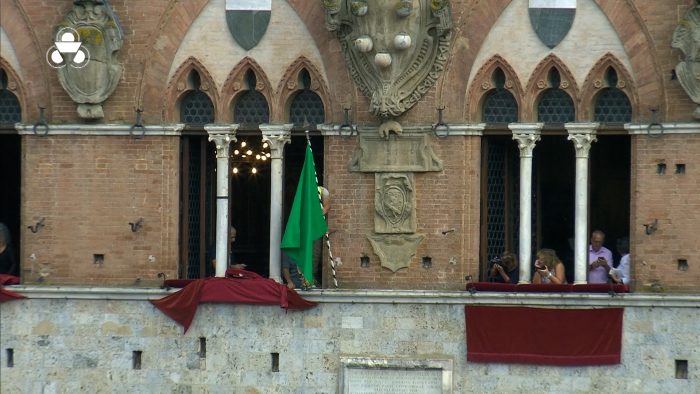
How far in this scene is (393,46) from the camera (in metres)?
33.7

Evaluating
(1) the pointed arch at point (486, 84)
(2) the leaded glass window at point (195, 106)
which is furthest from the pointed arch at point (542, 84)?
(2) the leaded glass window at point (195, 106)

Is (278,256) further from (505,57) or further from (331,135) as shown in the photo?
(505,57)

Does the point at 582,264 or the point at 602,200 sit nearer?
the point at 582,264

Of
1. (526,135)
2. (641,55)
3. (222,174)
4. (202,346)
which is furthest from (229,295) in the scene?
(641,55)

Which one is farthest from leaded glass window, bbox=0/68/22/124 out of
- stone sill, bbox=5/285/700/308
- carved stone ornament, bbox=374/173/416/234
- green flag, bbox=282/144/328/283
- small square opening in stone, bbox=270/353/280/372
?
carved stone ornament, bbox=374/173/416/234

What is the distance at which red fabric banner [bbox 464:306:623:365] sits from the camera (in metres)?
32.9

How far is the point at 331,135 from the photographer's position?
→ 113 ft

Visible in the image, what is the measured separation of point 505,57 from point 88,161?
21.7 feet

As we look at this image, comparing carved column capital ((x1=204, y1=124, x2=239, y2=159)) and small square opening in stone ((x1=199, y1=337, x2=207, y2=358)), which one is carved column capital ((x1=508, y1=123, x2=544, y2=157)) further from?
small square opening in stone ((x1=199, y1=337, x2=207, y2=358))

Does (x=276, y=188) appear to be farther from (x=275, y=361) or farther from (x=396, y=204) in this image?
(x=275, y=361)

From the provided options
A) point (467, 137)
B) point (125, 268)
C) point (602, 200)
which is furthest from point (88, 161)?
point (602, 200)

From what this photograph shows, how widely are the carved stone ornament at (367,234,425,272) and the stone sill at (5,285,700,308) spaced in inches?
21.3

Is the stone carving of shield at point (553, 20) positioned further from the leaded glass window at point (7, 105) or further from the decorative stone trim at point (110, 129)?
the leaded glass window at point (7, 105)

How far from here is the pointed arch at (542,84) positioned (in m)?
33.8
